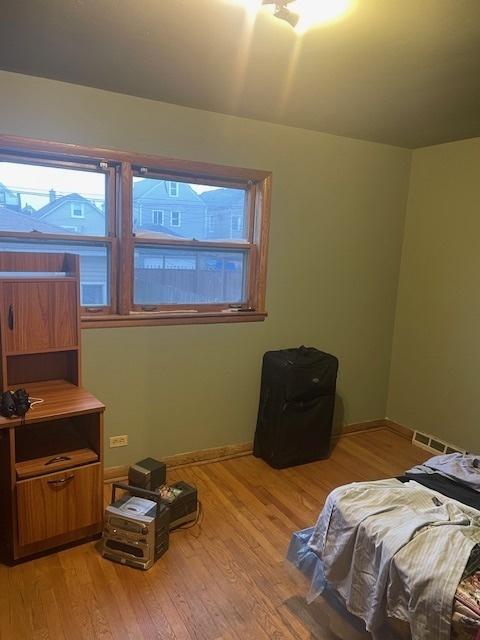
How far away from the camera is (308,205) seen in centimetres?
328

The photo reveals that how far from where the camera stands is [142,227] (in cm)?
283

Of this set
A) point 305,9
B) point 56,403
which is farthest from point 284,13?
point 56,403

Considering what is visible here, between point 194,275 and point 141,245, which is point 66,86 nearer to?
point 141,245

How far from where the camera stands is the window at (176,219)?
9.57 feet

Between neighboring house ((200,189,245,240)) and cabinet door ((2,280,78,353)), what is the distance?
3.73 ft

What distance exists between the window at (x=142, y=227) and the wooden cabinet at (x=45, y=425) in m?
0.33

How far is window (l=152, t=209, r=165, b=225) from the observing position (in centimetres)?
286

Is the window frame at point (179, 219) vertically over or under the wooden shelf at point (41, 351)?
over

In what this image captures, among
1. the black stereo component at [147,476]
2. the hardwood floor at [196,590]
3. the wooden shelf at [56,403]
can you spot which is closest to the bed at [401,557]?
the hardwood floor at [196,590]

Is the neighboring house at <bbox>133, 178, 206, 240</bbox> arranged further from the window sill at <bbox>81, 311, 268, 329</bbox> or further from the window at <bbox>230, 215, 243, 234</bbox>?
the window sill at <bbox>81, 311, 268, 329</bbox>

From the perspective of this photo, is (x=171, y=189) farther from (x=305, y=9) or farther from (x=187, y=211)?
(x=305, y=9)

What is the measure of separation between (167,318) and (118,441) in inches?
34.0

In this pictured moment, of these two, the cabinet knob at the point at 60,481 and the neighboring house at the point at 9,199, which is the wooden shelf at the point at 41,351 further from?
the neighboring house at the point at 9,199

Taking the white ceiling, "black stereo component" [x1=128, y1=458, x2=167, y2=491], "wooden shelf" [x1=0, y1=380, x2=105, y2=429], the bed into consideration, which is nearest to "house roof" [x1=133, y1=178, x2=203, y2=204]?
the white ceiling
